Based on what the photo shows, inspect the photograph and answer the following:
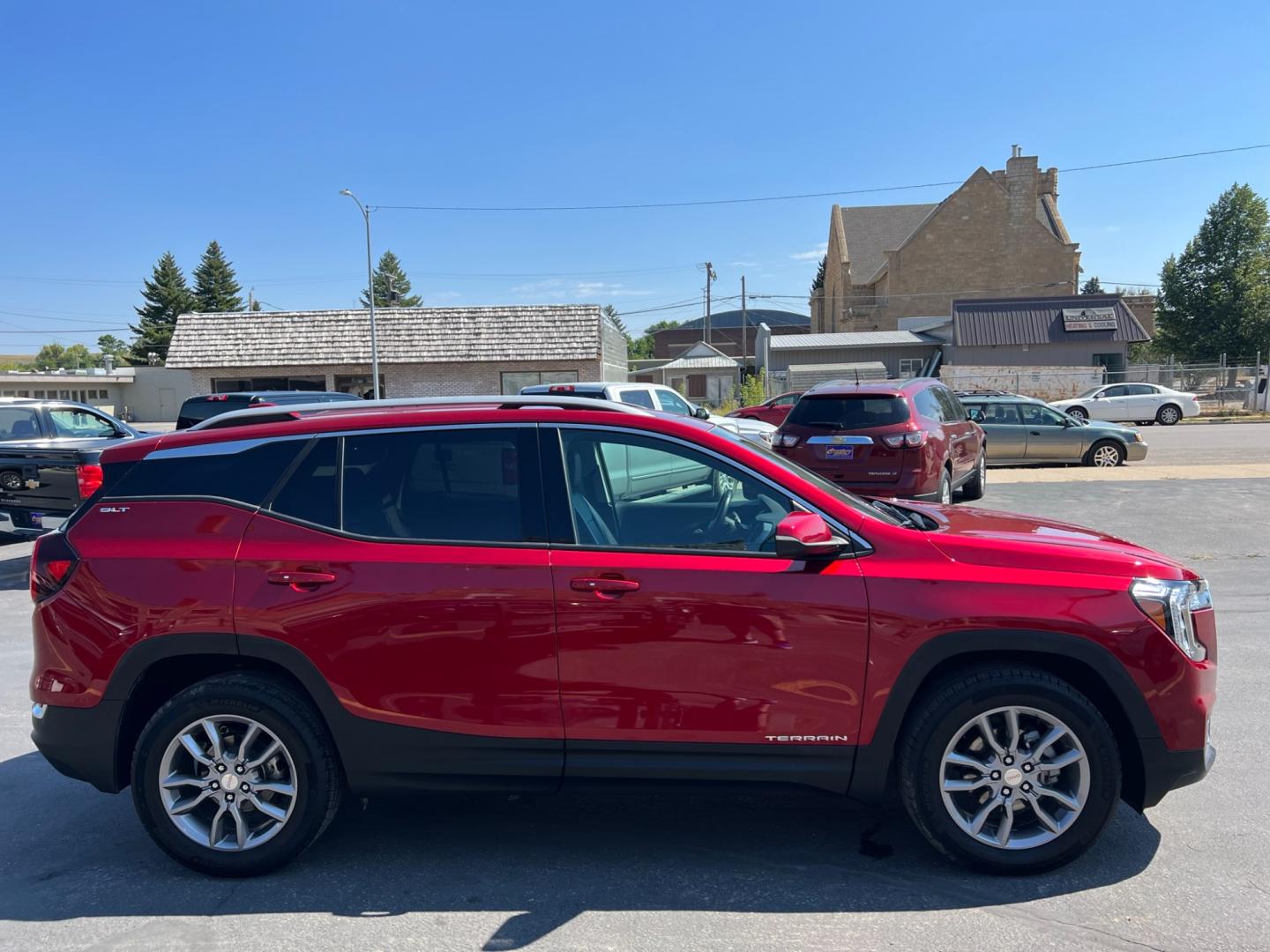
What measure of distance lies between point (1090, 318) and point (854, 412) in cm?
3409

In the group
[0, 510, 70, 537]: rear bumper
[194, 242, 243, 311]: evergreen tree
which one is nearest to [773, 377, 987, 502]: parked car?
[0, 510, 70, 537]: rear bumper

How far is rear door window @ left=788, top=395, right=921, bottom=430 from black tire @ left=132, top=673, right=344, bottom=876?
786 centimetres

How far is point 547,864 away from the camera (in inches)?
139

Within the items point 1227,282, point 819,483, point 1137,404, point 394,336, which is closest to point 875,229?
point 1227,282

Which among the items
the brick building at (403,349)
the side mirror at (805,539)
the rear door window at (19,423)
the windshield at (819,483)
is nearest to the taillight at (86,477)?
the rear door window at (19,423)

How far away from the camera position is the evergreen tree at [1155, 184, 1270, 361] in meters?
49.1

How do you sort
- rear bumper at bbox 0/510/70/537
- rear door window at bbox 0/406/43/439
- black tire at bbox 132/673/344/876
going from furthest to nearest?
rear door window at bbox 0/406/43/439 < rear bumper at bbox 0/510/70/537 < black tire at bbox 132/673/344/876

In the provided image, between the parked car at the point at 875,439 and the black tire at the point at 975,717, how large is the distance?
261 inches

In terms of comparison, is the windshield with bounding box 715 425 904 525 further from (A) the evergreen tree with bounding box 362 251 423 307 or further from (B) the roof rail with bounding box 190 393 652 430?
(A) the evergreen tree with bounding box 362 251 423 307

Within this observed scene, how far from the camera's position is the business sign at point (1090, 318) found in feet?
127

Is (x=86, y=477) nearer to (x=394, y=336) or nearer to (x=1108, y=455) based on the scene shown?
(x=1108, y=455)

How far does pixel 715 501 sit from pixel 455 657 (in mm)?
1170

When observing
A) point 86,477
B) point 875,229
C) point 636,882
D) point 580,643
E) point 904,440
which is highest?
point 875,229

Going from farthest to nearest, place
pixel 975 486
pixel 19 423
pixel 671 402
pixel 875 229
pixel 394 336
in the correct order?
pixel 875 229 → pixel 394 336 → pixel 671 402 → pixel 975 486 → pixel 19 423
